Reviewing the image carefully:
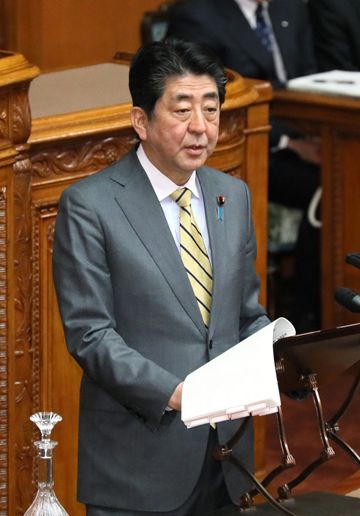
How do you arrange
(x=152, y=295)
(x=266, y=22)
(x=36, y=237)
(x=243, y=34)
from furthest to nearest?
1. (x=266, y=22)
2. (x=243, y=34)
3. (x=36, y=237)
4. (x=152, y=295)

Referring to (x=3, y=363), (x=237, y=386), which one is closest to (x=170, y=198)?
(x=237, y=386)

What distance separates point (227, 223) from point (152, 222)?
172 millimetres

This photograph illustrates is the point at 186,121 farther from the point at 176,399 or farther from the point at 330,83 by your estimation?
the point at 330,83

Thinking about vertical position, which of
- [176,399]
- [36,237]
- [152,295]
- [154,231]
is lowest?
[36,237]

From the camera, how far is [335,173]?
18.8 feet

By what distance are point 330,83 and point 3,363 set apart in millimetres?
2657

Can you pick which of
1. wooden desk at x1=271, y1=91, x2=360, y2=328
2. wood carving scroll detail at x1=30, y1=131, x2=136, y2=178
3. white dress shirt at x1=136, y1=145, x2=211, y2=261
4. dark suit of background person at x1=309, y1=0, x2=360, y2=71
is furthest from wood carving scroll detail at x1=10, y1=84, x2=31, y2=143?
dark suit of background person at x1=309, y1=0, x2=360, y2=71

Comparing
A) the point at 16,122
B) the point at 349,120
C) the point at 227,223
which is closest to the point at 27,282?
the point at 16,122

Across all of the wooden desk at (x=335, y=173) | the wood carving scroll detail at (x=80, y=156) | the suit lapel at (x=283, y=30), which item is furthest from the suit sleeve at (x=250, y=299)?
the suit lapel at (x=283, y=30)

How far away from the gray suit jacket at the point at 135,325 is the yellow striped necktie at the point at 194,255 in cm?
3

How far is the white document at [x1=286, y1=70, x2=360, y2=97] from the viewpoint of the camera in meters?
5.66

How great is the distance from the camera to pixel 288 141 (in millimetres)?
5945

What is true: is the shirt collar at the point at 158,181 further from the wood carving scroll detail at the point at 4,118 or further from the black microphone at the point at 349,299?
the wood carving scroll detail at the point at 4,118

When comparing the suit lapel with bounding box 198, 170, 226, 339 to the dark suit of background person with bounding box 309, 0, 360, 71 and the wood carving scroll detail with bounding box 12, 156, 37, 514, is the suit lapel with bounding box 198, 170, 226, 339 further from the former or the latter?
the dark suit of background person with bounding box 309, 0, 360, 71
